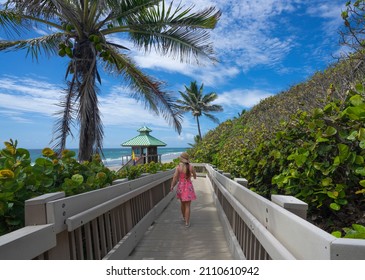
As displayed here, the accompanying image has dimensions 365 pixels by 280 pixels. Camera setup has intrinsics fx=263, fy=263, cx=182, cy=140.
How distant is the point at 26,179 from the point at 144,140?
26.4 metres

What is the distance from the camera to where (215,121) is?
4141 centimetres

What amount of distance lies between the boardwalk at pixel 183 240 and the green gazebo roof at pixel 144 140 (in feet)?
71.2

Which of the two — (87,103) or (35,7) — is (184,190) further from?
(35,7)

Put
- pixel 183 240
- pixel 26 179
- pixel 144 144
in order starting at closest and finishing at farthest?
pixel 26 179, pixel 183 240, pixel 144 144

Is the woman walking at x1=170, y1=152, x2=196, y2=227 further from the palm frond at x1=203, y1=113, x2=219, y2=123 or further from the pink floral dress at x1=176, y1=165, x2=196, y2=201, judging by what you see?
the palm frond at x1=203, y1=113, x2=219, y2=123

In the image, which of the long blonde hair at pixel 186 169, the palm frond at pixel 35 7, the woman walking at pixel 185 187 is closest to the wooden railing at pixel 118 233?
the woman walking at pixel 185 187

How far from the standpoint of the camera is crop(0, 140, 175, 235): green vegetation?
1.71 m

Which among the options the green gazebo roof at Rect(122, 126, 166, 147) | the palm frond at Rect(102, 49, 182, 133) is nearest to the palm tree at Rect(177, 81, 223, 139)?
the green gazebo roof at Rect(122, 126, 166, 147)

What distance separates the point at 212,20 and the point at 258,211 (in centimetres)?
600

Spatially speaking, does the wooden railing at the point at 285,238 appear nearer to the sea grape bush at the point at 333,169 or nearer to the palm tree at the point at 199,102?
the sea grape bush at the point at 333,169

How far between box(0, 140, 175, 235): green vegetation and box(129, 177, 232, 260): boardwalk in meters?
1.21

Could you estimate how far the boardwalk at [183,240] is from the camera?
11.3ft

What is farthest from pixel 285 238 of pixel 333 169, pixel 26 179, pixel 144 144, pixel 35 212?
pixel 144 144

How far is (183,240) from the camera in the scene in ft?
13.5
